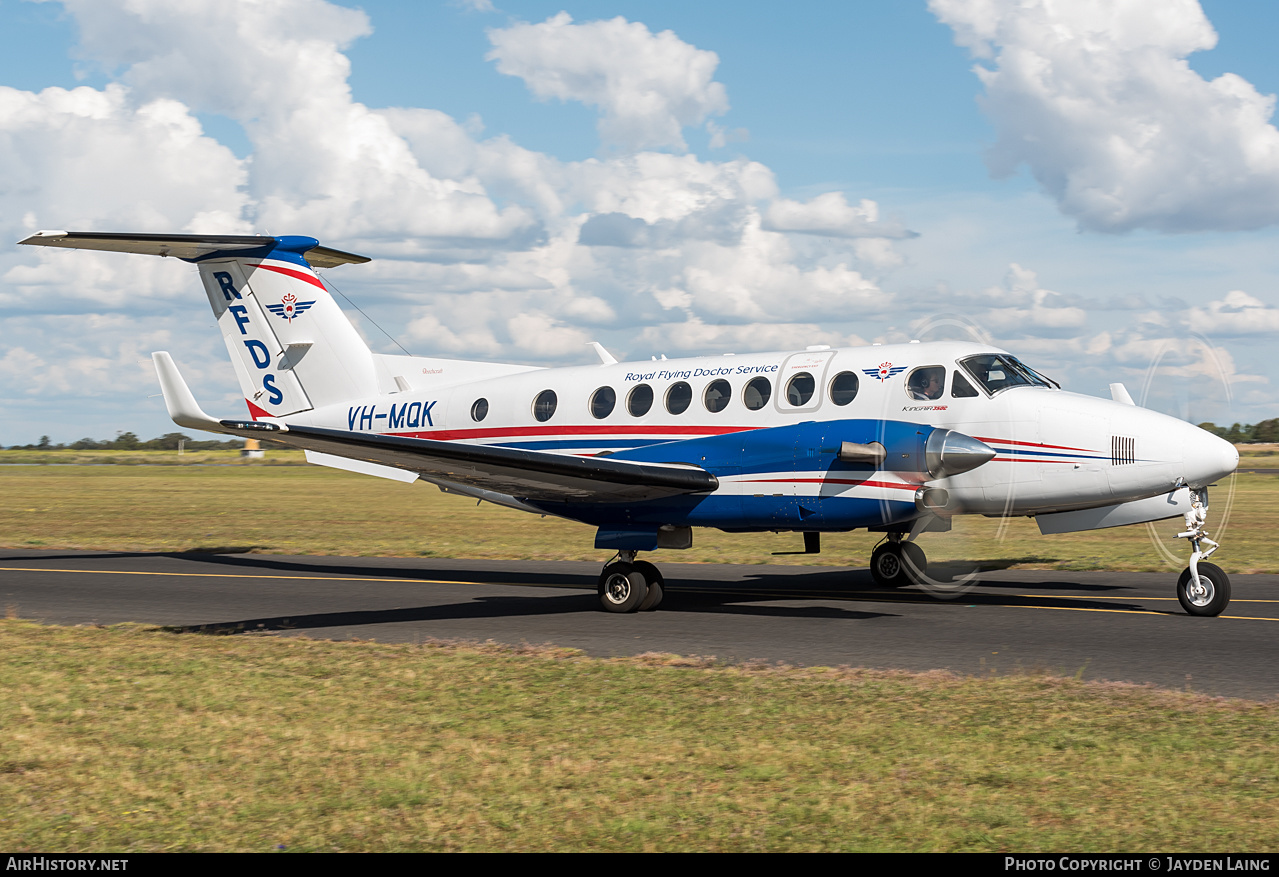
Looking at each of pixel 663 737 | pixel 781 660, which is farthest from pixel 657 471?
pixel 663 737

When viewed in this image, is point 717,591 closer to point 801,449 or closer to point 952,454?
point 801,449

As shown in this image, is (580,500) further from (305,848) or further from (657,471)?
(305,848)

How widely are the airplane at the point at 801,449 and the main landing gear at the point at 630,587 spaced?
23 millimetres

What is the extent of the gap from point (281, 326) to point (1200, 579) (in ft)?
48.0

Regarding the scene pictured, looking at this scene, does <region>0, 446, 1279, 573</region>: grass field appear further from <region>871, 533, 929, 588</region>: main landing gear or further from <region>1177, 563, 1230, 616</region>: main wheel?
<region>1177, 563, 1230, 616</region>: main wheel

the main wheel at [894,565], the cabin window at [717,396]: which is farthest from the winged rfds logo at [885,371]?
the main wheel at [894,565]

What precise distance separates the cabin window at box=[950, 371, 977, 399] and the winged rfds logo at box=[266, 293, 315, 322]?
→ 36.5 feet

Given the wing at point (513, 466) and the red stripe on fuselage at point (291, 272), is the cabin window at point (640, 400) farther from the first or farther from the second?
the red stripe on fuselage at point (291, 272)

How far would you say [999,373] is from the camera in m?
13.1

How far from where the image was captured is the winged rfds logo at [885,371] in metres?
13.4

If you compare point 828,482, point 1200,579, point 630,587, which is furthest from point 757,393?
point 1200,579

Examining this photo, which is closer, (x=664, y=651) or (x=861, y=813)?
(x=861, y=813)
